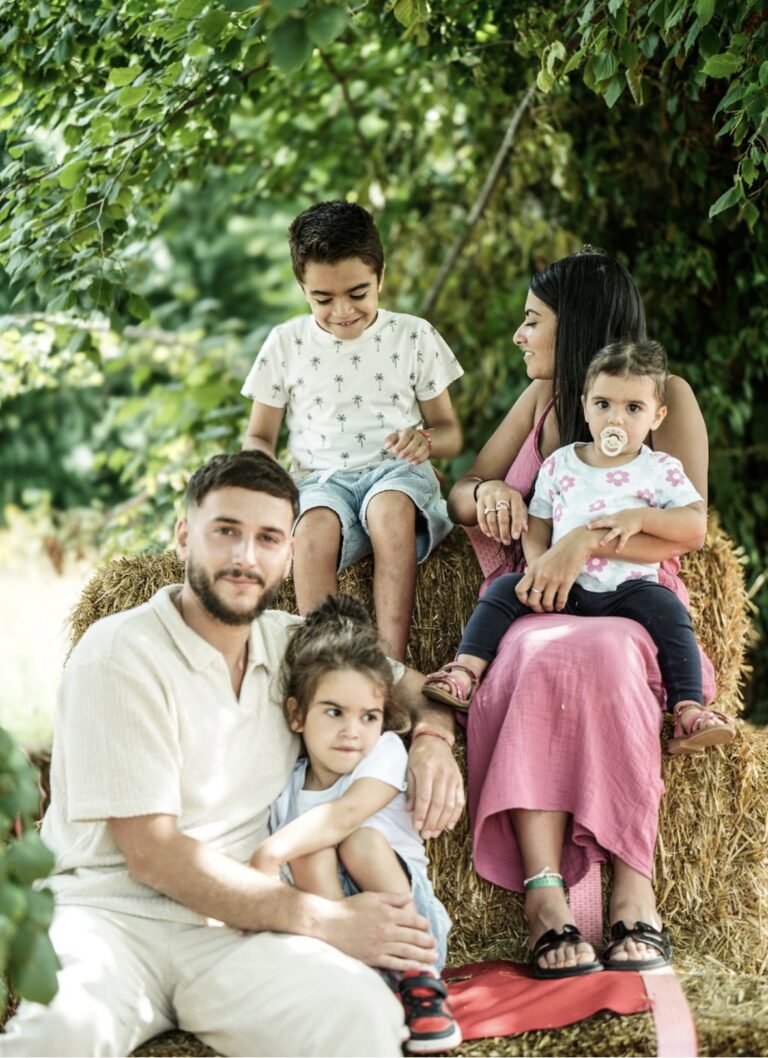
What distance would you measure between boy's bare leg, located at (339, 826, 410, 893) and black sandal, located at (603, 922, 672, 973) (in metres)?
0.46

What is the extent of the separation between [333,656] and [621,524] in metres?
0.75

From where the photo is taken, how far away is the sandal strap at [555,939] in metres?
2.57

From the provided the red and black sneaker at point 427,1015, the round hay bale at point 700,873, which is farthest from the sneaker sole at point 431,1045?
the round hay bale at point 700,873

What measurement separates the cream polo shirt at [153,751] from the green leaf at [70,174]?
1246 millimetres

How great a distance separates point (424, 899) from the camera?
2539 mm

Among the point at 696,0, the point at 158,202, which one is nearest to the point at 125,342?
the point at 158,202

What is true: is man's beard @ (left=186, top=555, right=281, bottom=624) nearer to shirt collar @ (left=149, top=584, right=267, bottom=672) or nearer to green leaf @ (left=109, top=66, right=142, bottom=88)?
shirt collar @ (left=149, top=584, right=267, bottom=672)

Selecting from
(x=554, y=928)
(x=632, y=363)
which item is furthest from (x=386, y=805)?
(x=632, y=363)

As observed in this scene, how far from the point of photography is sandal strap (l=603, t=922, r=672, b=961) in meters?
2.61

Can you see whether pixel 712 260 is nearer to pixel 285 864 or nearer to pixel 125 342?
pixel 125 342

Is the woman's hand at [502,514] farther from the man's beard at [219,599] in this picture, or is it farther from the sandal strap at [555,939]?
the sandal strap at [555,939]

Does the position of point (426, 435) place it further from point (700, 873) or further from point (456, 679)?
point (700, 873)

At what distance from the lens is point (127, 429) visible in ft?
29.5

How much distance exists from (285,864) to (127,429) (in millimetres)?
6848
